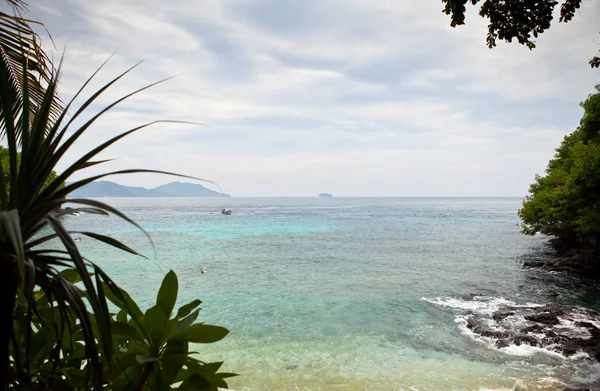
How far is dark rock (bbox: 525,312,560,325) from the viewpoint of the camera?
11.9 metres

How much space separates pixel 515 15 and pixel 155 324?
653cm

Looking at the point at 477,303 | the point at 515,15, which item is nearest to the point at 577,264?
the point at 477,303

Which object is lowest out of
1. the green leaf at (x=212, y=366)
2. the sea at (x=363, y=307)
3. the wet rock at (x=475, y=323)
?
the sea at (x=363, y=307)

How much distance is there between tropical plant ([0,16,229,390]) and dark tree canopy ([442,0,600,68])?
553 cm

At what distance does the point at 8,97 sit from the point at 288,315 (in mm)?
13572

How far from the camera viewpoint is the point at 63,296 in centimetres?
122

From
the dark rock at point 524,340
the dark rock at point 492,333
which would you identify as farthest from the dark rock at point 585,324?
the dark rock at point 492,333

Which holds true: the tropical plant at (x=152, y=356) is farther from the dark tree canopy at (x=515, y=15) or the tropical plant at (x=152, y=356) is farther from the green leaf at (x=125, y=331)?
the dark tree canopy at (x=515, y=15)

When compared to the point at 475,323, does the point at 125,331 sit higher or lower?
higher

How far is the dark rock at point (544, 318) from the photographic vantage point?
39.1 ft

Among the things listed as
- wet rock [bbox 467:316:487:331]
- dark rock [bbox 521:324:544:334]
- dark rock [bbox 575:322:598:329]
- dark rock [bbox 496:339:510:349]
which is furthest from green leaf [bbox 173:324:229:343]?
dark rock [bbox 575:322:598:329]

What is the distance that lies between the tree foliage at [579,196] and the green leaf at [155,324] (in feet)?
62.6

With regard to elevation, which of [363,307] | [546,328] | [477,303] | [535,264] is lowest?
[363,307]

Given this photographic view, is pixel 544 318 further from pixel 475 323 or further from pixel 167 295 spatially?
pixel 167 295
